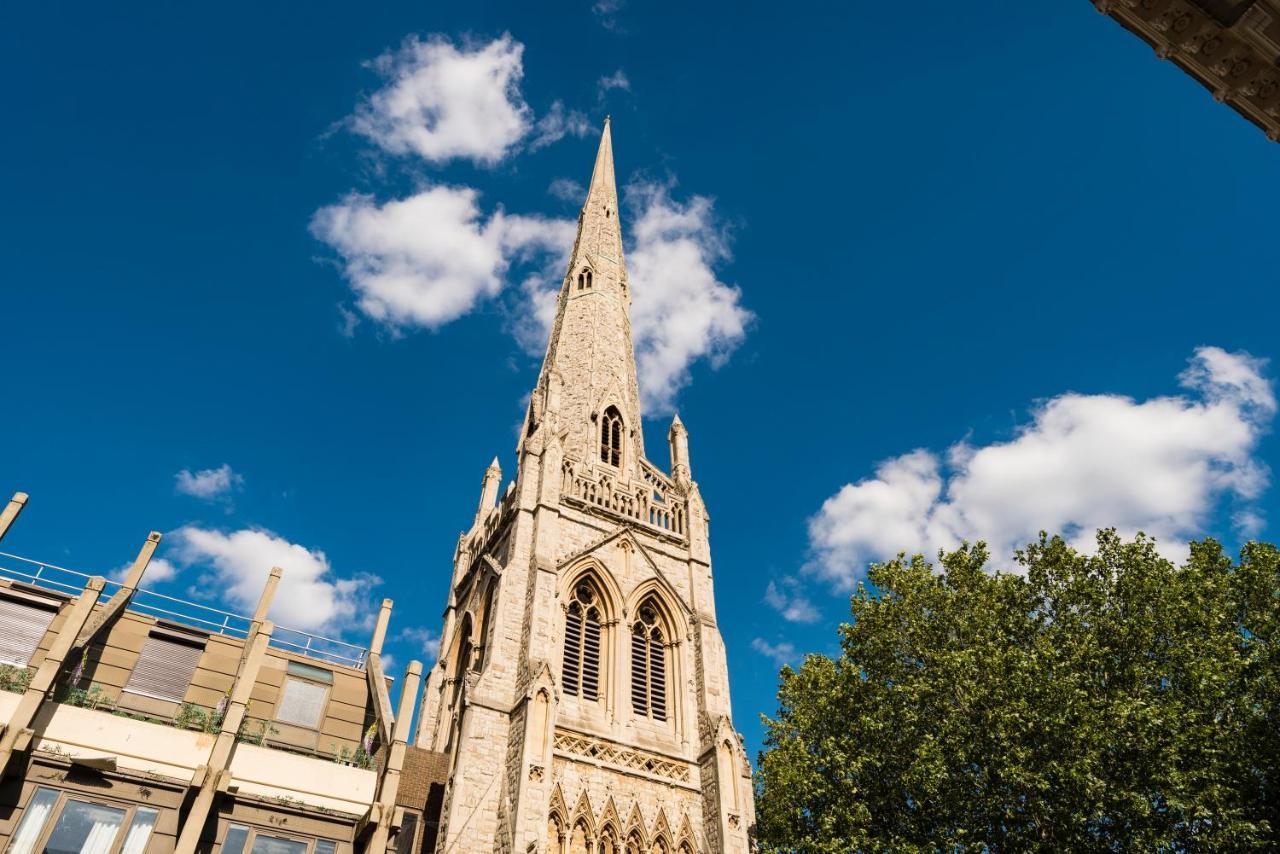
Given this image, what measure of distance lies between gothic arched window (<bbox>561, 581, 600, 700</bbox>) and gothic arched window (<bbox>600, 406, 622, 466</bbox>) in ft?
25.0

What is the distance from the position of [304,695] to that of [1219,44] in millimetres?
19717

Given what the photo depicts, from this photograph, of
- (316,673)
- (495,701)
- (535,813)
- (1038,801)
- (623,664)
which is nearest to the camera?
(1038,801)

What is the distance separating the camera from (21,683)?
50.4ft

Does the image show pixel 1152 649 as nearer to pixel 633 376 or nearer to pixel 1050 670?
pixel 1050 670

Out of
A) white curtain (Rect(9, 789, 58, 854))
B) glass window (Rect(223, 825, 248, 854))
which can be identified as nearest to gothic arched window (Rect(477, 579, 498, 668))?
glass window (Rect(223, 825, 248, 854))

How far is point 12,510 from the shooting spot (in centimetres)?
1805

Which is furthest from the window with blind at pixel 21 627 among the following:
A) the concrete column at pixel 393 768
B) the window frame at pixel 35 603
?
the concrete column at pixel 393 768

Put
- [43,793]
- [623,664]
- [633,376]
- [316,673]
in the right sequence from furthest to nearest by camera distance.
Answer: [633,376] → [623,664] → [316,673] → [43,793]

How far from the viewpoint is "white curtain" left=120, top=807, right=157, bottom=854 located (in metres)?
14.3

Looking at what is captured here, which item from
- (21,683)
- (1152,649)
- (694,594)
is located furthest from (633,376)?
(21,683)

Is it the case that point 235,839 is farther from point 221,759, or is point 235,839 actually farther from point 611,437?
point 611,437

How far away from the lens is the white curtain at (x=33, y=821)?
13641mm

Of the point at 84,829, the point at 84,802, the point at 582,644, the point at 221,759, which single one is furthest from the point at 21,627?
the point at 582,644

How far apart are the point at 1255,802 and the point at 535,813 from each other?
15295mm
